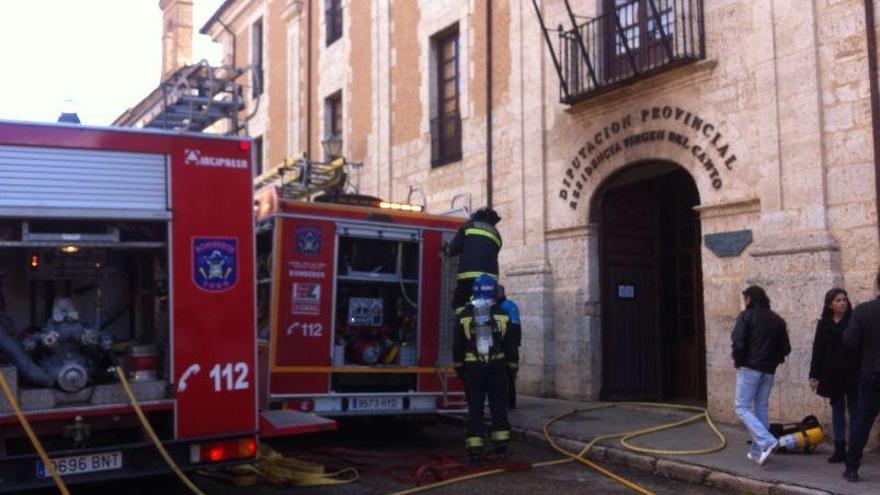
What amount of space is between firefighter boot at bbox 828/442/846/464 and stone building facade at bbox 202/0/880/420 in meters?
1.12

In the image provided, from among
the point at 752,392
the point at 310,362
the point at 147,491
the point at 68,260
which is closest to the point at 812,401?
the point at 752,392

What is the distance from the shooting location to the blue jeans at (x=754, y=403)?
7.77 meters

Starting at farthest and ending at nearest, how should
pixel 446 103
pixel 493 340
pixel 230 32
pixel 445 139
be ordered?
1. pixel 230 32
2. pixel 446 103
3. pixel 445 139
4. pixel 493 340

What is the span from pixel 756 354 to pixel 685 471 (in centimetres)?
118

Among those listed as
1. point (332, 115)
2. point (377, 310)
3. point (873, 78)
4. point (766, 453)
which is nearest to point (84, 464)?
point (377, 310)

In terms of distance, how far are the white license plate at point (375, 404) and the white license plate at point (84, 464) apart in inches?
133

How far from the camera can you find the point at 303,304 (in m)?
8.65

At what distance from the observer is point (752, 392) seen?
316 inches

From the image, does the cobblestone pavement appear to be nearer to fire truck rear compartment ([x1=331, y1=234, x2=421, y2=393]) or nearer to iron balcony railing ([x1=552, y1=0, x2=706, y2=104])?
fire truck rear compartment ([x1=331, y1=234, x2=421, y2=393])

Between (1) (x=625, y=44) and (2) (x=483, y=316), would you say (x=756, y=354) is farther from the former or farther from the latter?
(1) (x=625, y=44)

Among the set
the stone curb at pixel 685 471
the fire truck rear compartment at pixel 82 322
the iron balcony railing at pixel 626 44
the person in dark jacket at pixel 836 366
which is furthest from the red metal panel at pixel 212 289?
the iron balcony railing at pixel 626 44

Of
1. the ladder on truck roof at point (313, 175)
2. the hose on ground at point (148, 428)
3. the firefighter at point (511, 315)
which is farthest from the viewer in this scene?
the ladder on truck roof at point (313, 175)

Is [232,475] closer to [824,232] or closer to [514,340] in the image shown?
[514,340]

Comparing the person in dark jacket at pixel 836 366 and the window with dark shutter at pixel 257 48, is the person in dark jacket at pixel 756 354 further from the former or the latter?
the window with dark shutter at pixel 257 48
